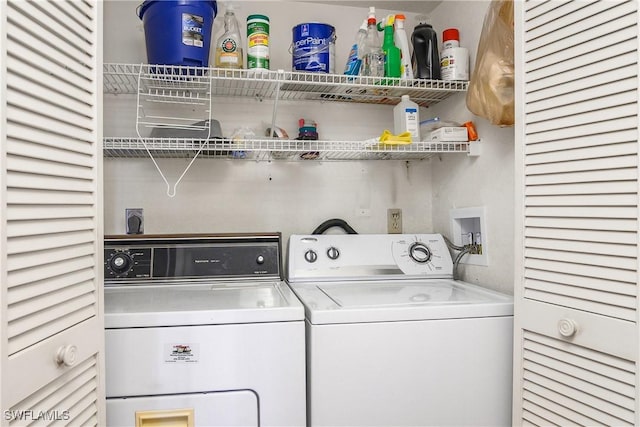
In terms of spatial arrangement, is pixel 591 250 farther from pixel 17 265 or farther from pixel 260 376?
pixel 17 265

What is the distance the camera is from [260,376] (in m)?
1.30

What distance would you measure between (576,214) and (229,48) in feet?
4.40

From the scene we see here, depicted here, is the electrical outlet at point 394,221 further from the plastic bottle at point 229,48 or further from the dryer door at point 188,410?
the dryer door at point 188,410

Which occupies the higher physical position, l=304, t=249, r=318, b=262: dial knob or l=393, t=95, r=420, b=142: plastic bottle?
l=393, t=95, r=420, b=142: plastic bottle

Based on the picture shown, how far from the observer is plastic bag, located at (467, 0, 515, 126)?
5.03 ft

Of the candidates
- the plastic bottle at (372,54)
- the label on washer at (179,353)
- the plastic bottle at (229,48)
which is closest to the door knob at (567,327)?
the label on washer at (179,353)

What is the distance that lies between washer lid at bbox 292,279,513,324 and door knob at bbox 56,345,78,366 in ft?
2.08

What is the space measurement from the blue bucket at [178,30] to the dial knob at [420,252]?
3.87 ft

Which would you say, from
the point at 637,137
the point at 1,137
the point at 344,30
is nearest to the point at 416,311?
the point at 637,137

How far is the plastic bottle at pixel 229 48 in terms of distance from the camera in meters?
1.75

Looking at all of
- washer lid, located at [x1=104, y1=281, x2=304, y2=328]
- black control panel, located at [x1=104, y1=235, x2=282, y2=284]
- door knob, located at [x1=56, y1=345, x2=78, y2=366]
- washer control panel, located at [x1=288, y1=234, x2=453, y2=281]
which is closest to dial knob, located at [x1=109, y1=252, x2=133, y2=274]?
black control panel, located at [x1=104, y1=235, x2=282, y2=284]

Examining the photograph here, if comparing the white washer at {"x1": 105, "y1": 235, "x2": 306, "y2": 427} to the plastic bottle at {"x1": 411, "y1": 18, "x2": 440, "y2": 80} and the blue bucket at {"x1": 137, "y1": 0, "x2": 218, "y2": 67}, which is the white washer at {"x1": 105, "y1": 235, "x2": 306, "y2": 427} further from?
the plastic bottle at {"x1": 411, "y1": 18, "x2": 440, "y2": 80}

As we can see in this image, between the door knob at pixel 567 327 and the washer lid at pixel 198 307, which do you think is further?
the washer lid at pixel 198 307

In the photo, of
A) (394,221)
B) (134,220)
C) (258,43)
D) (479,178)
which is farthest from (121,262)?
(479,178)
